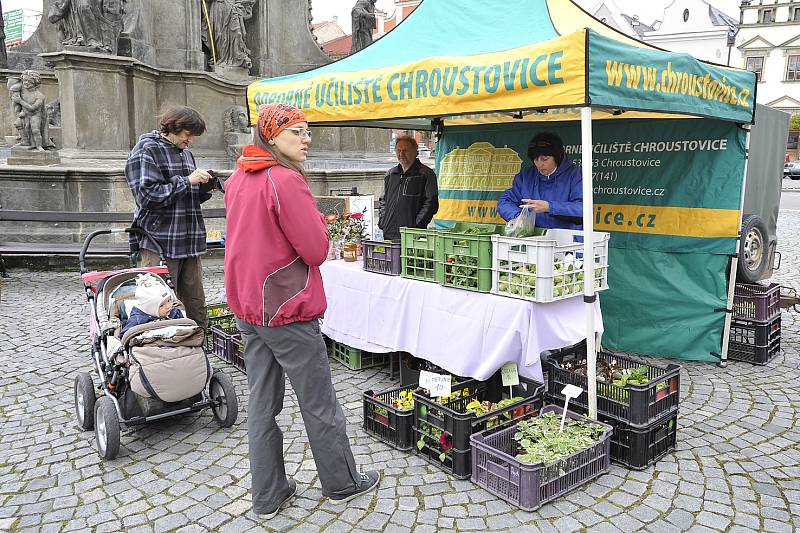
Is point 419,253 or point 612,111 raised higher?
point 612,111

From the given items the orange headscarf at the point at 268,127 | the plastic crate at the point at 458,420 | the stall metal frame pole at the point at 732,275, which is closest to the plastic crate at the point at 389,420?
the plastic crate at the point at 458,420

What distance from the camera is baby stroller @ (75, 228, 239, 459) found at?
413 cm

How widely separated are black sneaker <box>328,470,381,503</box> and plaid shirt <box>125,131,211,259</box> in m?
Answer: 2.58

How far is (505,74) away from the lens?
4.10 m

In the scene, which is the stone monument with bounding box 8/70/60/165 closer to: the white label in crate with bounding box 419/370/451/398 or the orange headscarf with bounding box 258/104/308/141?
the orange headscarf with bounding box 258/104/308/141

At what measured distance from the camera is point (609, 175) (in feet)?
21.4

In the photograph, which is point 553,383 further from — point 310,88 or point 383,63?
point 310,88

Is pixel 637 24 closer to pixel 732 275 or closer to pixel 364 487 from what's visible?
pixel 732 275

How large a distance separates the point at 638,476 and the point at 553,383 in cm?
77

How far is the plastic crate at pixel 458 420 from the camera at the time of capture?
395 centimetres

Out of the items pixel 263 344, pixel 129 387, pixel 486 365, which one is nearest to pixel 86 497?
pixel 129 387

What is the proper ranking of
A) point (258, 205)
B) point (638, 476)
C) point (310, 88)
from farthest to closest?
point (310, 88) < point (638, 476) < point (258, 205)

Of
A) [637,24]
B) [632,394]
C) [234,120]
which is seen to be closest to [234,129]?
[234,120]

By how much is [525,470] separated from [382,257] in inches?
91.2
